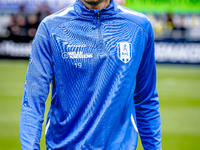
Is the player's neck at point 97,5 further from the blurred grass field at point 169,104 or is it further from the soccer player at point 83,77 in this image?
the blurred grass field at point 169,104

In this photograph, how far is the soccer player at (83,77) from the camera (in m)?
1.25

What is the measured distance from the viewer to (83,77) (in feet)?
4.19

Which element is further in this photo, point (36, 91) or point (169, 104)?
point (169, 104)

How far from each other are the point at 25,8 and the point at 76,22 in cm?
986

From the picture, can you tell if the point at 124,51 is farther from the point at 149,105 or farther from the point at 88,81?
the point at 149,105

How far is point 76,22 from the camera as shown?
4.37ft

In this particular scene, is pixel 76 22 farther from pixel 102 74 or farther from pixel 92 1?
pixel 102 74

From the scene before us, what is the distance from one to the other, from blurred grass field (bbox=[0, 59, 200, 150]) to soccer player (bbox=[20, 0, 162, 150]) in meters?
3.06

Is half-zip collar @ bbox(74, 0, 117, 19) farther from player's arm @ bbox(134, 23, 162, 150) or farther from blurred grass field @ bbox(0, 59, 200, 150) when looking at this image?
blurred grass field @ bbox(0, 59, 200, 150)

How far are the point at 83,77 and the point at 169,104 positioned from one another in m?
5.67

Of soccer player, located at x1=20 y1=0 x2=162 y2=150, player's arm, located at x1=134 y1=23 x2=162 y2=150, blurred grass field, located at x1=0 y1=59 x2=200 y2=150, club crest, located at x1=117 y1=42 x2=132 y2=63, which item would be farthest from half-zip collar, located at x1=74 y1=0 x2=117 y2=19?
blurred grass field, located at x1=0 y1=59 x2=200 y2=150

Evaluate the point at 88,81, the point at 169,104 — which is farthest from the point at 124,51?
the point at 169,104

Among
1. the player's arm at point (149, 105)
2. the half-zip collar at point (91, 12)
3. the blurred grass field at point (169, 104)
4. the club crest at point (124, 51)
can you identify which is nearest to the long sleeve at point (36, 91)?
the half-zip collar at point (91, 12)

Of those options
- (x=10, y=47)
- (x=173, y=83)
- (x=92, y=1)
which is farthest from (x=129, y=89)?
(x=10, y=47)
